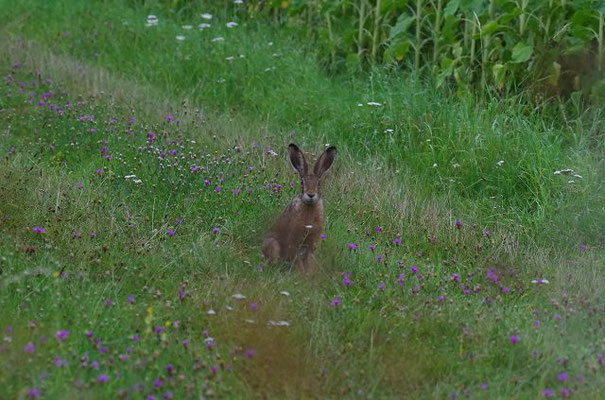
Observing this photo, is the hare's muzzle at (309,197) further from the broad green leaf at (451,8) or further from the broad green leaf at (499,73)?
the broad green leaf at (451,8)

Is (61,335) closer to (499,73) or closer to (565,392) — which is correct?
(565,392)

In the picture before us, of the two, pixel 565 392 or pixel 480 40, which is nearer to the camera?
pixel 565 392

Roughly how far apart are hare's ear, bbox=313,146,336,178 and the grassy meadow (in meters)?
0.44

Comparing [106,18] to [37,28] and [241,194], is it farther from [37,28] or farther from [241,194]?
[241,194]

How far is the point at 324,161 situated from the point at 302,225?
0.41 meters

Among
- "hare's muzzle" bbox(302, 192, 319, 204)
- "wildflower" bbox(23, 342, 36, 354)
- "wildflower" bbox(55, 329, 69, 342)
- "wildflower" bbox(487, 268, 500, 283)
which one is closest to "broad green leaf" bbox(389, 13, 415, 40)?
"hare's muzzle" bbox(302, 192, 319, 204)

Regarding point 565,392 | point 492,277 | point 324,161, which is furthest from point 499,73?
point 565,392

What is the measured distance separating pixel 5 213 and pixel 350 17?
4.87 meters

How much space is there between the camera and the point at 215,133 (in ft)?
27.1

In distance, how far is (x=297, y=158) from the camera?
6.06m

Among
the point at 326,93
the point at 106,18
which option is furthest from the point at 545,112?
the point at 106,18

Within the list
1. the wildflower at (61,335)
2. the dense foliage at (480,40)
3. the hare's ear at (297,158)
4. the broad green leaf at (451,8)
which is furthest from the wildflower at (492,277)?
the broad green leaf at (451,8)

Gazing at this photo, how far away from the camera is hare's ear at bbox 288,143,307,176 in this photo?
6031 mm

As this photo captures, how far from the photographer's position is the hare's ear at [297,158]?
6.03 metres
